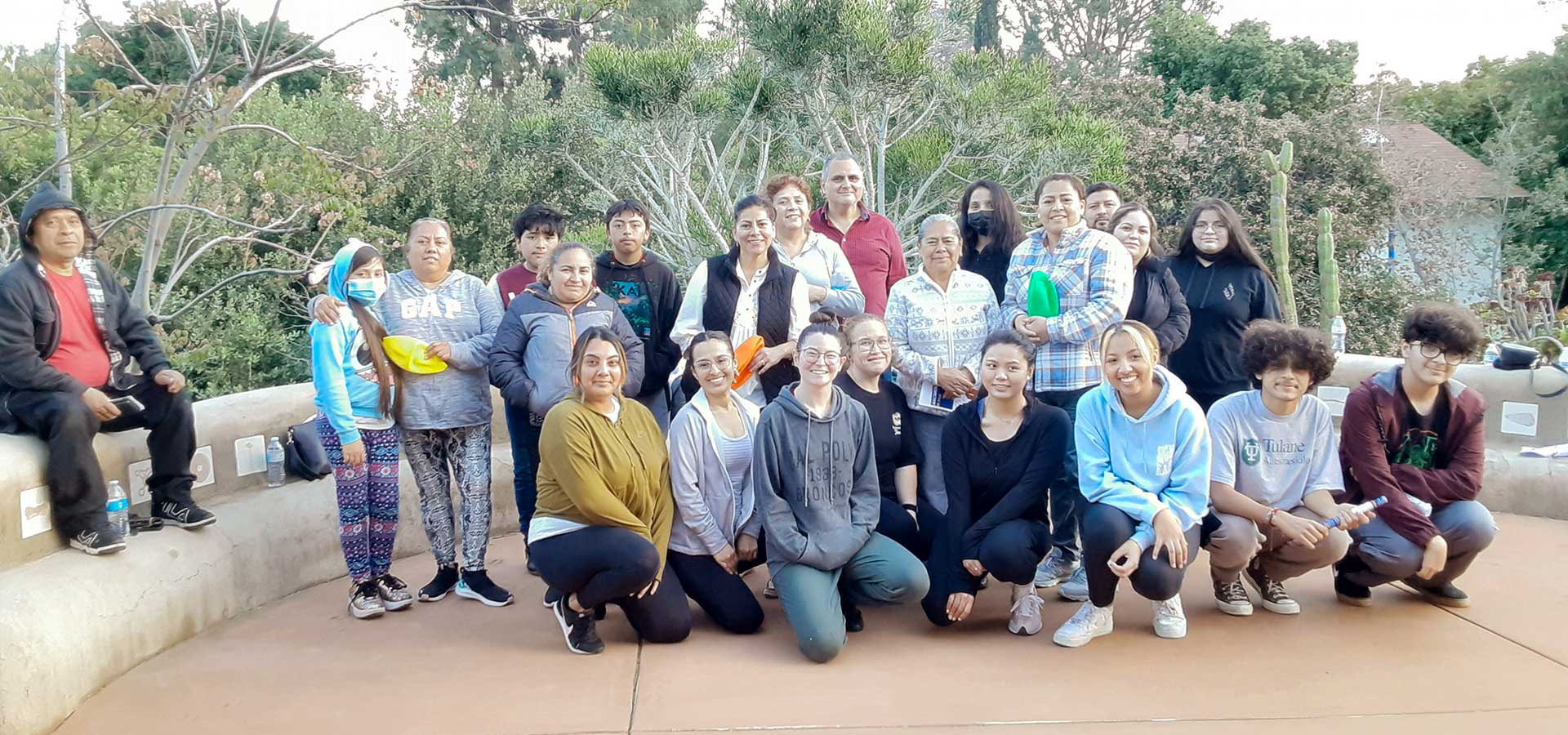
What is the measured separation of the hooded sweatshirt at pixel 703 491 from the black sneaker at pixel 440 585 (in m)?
1.19

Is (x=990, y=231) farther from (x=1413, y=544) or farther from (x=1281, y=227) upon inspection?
(x=1281, y=227)

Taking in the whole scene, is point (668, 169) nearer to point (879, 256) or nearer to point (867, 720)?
point (879, 256)

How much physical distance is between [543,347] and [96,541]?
1765 millimetres

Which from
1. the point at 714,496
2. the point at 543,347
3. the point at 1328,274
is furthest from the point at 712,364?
the point at 1328,274

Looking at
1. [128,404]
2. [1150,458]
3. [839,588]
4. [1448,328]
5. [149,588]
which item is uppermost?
[1448,328]

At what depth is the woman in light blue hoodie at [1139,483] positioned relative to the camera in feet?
13.5

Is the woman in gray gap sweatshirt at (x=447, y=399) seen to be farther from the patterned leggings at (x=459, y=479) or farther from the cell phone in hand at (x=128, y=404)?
the cell phone in hand at (x=128, y=404)

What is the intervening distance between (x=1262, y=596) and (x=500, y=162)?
10710mm

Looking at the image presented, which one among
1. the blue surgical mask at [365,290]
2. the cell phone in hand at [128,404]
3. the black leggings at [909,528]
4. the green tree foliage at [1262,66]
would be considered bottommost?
the black leggings at [909,528]

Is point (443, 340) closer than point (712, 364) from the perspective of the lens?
No

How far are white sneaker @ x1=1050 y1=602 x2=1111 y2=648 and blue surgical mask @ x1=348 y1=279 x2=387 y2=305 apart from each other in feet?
10.2

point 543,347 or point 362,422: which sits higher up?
point 543,347

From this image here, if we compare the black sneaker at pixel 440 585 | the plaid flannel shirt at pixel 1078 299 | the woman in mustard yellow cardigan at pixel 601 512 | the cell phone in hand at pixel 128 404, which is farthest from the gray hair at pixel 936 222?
the cell phone in hand at pixel 128 404

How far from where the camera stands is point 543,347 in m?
4.63
